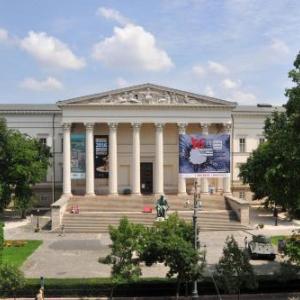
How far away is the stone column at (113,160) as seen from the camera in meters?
63.9

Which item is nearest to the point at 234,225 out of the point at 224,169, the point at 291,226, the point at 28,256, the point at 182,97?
the point at 291,226

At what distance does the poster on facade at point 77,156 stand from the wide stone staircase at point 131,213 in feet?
9.59

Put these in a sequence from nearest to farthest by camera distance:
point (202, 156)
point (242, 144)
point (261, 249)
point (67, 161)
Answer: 1. point (202, 156)
2. point (261, 249)
3. point (67, 161)
4. point (242, 144)

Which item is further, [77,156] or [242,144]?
[242,144]

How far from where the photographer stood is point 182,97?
64375mm

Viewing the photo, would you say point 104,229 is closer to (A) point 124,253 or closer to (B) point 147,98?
(B) point 147,98

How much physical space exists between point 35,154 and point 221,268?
118ft

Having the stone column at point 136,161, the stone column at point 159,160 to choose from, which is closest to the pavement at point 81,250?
the stone column at point 136,161

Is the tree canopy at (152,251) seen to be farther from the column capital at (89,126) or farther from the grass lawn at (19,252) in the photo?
the column capital at (89,126)

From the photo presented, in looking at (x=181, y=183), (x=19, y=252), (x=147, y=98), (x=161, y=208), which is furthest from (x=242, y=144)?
(x=19, y=252)

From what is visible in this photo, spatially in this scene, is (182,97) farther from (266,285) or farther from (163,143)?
(266,285)

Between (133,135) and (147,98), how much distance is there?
4.81 metres

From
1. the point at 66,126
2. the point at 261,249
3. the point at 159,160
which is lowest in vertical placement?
the point at 261,249

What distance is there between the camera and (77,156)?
2512 inches
